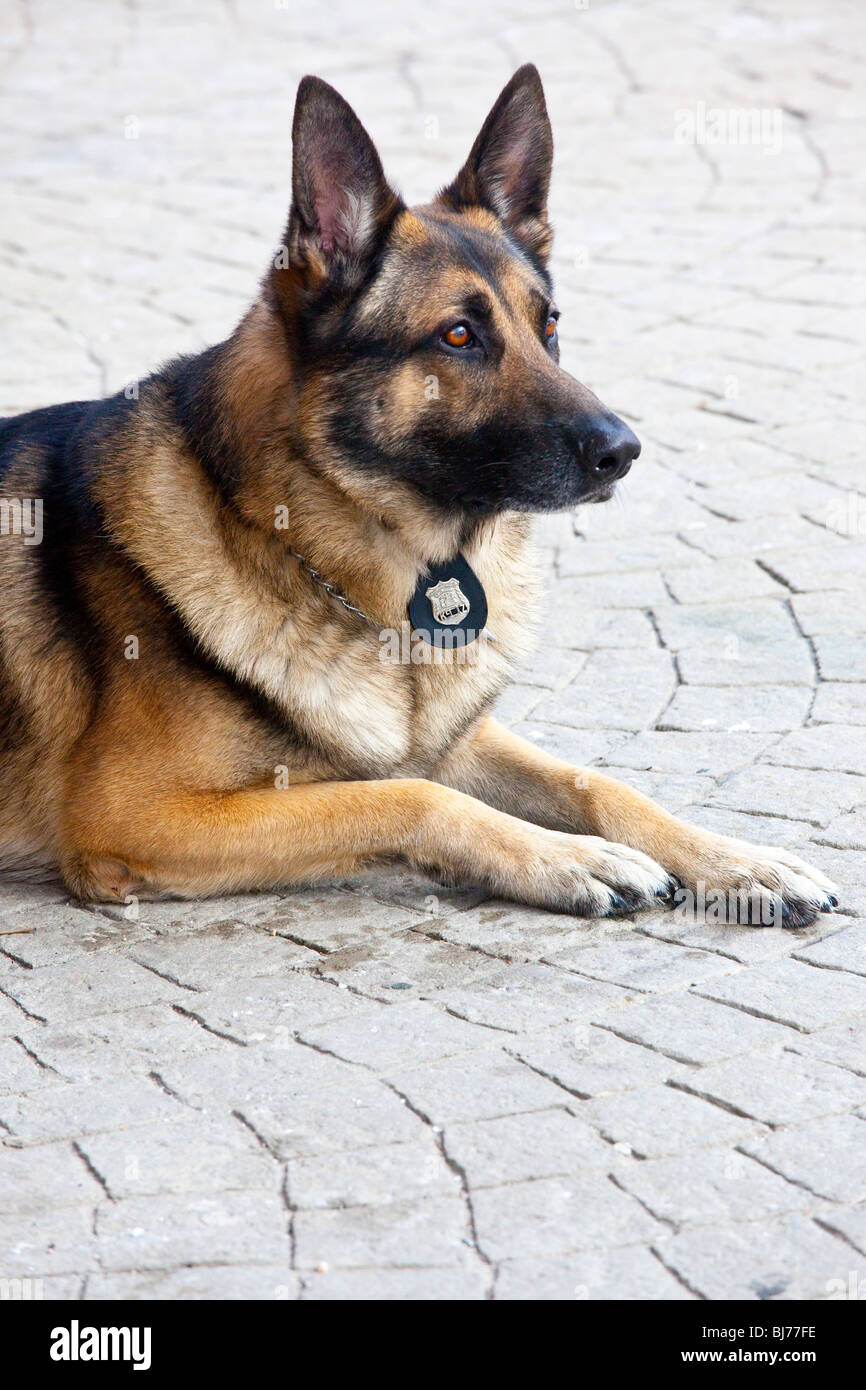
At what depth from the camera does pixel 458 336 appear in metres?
3.65

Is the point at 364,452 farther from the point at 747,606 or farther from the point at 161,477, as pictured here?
the point at 747,606

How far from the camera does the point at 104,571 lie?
384 cm

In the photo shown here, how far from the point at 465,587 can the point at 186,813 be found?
947 millimetres

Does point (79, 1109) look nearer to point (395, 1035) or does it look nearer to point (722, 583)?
point (395, 1035)

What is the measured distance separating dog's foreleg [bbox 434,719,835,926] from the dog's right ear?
134 centimetres

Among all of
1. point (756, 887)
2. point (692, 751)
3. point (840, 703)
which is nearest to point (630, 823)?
point (756, 887)

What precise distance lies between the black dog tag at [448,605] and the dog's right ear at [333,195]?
788mm

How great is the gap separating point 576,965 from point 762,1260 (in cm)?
102

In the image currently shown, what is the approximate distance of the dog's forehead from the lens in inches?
143

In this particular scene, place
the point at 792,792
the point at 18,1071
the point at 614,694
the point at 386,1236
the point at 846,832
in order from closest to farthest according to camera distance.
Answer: the point at 386,1236 → the point at 18,1071 → the point at 846,832 → the point at 792,792 → the point at 614,694

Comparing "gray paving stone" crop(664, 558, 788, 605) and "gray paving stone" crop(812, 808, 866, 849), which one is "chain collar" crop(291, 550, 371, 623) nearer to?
"gray paving stone" crop(812, 808, 866, 849)

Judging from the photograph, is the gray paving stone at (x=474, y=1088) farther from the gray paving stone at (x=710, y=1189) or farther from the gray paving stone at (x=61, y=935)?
the gray paving stone at (x=61, y=935)

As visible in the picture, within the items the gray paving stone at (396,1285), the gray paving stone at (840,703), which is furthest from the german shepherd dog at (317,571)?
the gray paving stone at (396,1285)
